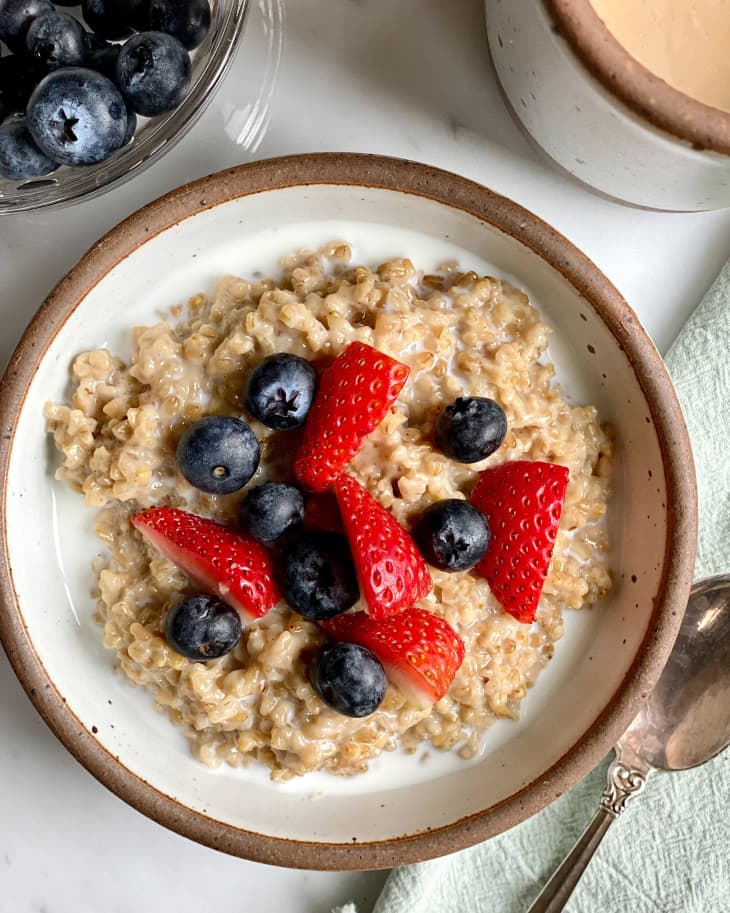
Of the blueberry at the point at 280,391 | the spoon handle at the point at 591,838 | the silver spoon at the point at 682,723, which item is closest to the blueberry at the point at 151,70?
the blueberry at the point at 280,391

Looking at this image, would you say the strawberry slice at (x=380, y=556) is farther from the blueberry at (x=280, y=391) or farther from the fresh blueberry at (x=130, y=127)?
the fresh blueberry at (x=130, y=127)

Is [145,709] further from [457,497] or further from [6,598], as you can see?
[457,497]

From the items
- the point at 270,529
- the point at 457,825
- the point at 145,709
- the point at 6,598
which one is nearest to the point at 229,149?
the point at 270,529

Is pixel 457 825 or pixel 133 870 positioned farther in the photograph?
pixel 133 870

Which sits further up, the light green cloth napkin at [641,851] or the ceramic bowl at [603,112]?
the ceramic bowl at [603,112]

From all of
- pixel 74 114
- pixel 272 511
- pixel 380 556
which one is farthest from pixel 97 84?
pixel 380 556

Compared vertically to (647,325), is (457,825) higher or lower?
lower

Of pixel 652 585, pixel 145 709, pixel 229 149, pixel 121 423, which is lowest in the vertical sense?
pixel 145 709
